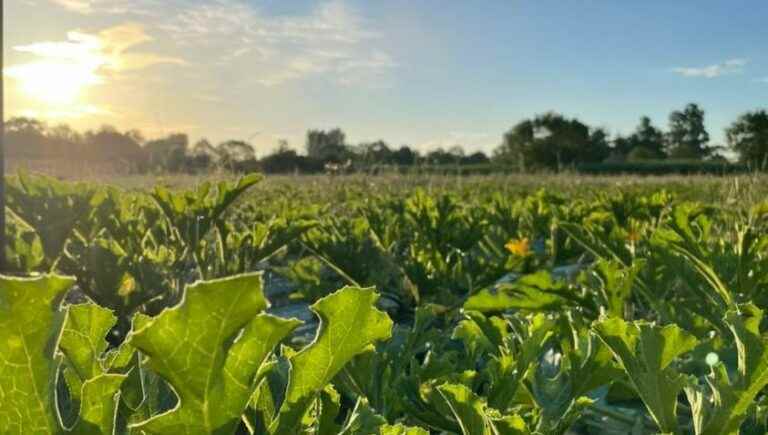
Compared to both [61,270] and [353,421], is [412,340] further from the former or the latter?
[61,270]

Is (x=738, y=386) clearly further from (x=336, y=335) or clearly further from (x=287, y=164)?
(x=287, y=164)

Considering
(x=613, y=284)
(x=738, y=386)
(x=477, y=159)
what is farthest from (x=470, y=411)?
(x=477, y=159)

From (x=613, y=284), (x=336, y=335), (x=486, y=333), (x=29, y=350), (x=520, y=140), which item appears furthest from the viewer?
(x=520, y=140)

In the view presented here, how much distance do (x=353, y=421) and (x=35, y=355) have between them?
1.08 ft

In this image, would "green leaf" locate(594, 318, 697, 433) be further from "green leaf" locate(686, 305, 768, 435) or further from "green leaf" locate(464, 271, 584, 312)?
"green leaf" locate(464, 271, 584, 312)

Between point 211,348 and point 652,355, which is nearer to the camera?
point 211,348

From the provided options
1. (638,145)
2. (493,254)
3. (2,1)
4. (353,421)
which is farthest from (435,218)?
(638,145)

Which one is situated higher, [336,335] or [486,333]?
[336,335]

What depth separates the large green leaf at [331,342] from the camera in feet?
2.56

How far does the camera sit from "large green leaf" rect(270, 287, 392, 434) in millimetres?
782

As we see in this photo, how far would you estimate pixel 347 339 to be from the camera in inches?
31.4

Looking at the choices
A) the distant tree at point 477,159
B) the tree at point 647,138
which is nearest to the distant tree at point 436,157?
the distant tree at point 477,159

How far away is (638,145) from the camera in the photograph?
8219 centimetres

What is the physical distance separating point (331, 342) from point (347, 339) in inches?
0.6
